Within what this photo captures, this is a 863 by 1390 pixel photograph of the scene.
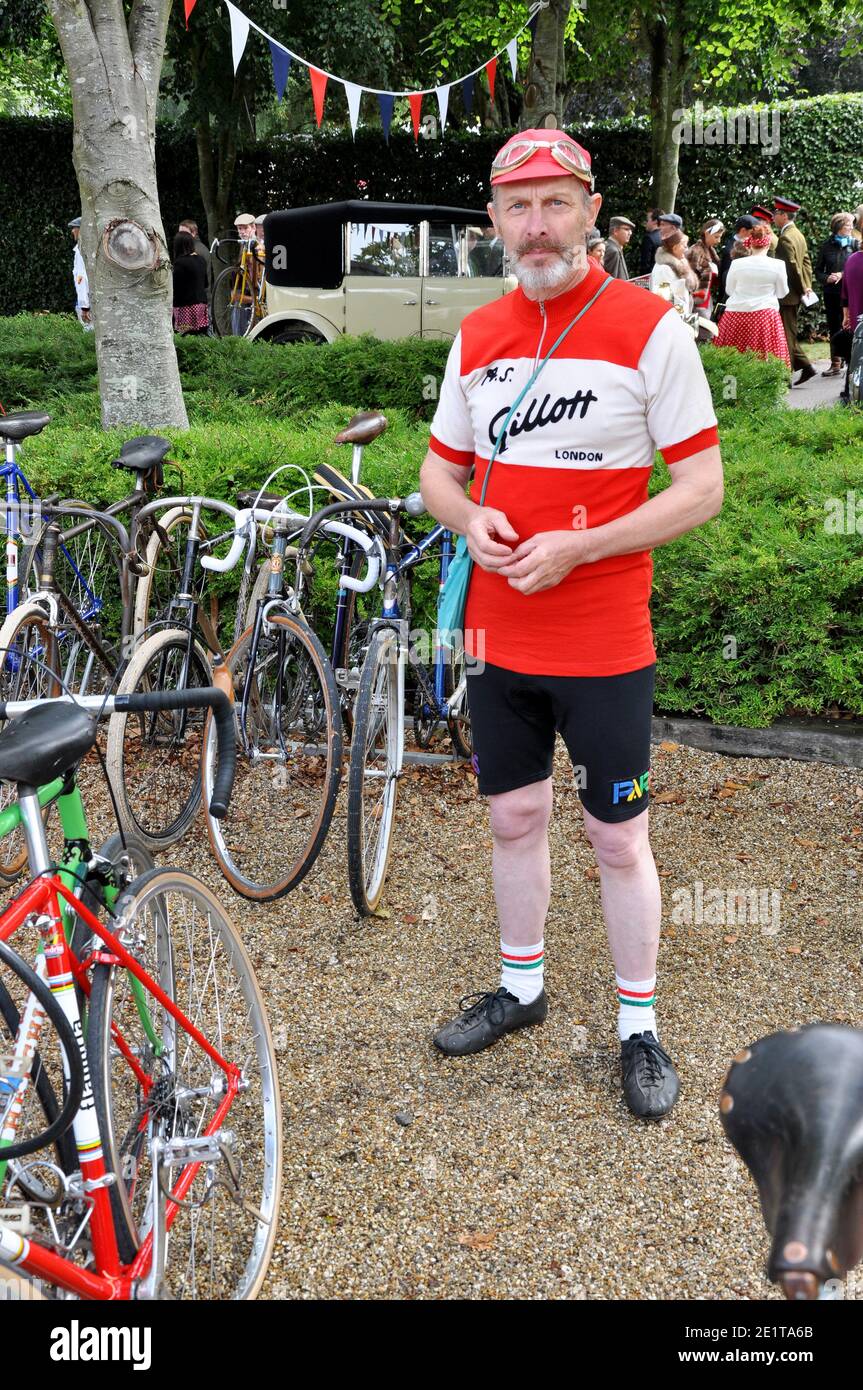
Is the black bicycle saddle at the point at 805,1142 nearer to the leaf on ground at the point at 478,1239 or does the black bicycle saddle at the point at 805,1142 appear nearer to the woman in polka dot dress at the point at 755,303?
the leaf on ground at the point at 478,1239

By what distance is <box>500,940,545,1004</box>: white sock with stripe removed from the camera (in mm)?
3184

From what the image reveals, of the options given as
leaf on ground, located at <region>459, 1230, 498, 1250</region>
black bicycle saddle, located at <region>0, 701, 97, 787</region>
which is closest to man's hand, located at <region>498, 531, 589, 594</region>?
black bicycle saddle, located at <region>0, 701, 97, 787</region>

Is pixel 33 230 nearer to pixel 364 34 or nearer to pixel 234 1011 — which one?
pixel 364 34

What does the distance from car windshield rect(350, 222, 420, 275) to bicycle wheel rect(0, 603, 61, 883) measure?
9810 millimetres

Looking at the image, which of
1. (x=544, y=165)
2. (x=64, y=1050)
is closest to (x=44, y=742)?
(x=64, y=1050)

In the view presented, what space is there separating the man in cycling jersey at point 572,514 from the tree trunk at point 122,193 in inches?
167

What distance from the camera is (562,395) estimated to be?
8.49 feet

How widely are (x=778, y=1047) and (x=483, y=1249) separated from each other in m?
1.94

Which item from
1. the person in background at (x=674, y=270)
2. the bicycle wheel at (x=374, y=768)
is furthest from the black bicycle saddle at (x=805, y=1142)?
the person in background at (x=674, y=270)

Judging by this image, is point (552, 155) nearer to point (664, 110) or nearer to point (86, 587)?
point (86, 587)

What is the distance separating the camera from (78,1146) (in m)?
1.92

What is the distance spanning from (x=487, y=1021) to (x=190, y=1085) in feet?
3.13

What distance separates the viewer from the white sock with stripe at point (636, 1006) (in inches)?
118

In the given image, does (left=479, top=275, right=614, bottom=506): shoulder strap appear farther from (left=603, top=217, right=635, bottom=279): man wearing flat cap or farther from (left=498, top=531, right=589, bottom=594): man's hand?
(left=603, top=217, right=635, bottom=279): man wearing flat cap
